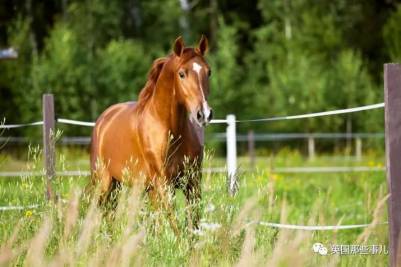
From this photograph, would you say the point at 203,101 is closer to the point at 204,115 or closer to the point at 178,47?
the point at 204,115

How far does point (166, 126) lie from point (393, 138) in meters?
2.43

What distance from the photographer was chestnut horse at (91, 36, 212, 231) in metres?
7.34

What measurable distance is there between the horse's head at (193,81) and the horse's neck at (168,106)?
0.10 metres

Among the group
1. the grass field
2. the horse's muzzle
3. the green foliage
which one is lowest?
the grass field

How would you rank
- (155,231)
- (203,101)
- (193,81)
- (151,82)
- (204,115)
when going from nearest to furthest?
(155,231), (204,115), (203,101), (193,81), (151,82)

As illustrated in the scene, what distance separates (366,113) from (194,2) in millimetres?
11253

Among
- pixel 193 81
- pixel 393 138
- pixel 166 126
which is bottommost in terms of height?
pixel 393 138

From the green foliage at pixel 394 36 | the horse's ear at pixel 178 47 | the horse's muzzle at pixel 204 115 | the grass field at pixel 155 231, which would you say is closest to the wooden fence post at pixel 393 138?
the grass field at pixel 155 231

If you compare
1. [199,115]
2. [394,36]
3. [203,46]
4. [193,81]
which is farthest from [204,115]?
[394,36]

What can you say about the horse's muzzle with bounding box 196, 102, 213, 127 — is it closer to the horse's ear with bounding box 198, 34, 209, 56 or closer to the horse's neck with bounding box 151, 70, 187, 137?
the horse's neck with bounding box 151, 70, 187, 137

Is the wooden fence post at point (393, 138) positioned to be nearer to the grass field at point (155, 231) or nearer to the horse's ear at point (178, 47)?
the grass field at point (155, 231)

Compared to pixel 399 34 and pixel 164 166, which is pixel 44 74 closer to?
pixel 399 34

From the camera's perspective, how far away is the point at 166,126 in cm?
774

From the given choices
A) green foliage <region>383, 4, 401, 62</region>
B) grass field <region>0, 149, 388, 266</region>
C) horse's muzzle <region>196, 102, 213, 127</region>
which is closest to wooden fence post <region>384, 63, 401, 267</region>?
grass field <region>0, 149, 388, 266</region>
